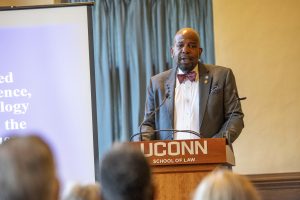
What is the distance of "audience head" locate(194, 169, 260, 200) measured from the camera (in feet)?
4.38

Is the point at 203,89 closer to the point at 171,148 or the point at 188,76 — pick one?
the point at 188,76

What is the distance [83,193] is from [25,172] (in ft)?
1.51

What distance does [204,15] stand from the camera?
217 inches

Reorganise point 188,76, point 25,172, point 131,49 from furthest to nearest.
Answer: point 131,49 < point 188,76 < point 25,172

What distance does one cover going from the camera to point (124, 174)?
4.51 feet

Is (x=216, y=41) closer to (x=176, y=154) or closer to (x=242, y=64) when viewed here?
(x=242, y=64)

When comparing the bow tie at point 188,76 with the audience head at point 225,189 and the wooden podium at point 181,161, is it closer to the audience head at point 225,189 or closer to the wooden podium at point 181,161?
the wooden podium at point 181,161

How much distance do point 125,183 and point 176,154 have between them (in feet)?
5.72

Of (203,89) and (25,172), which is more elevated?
(203,89)

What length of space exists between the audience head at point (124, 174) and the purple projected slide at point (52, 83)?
3.23m

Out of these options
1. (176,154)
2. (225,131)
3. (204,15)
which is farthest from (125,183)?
(204,15)

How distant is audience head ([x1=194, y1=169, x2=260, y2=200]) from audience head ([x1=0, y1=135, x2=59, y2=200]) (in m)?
0.42

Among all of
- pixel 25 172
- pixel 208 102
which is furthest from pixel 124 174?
pixel 208 102

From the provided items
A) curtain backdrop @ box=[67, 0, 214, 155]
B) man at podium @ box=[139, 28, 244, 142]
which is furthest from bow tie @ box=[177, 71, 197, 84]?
curtain backdrop @ box=[67, 0, 214, 155]
